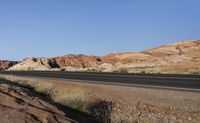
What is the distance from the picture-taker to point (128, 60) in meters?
84.9

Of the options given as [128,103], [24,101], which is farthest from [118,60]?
[24,101]

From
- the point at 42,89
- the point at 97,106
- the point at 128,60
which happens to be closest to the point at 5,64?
the point at 128,60

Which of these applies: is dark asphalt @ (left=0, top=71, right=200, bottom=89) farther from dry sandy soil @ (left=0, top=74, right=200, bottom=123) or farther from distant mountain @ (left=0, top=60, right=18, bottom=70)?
distant mountain @ (left=0, top=60, right=18, bottom=70)

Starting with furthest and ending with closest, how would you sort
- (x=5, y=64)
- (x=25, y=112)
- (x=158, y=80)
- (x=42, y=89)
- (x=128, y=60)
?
(x=5, y=64), (x=128, y=60), (x=158, y=80), (x=42, y=89), (x=25, y=112)

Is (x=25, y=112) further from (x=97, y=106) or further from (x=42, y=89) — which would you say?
(x=42, y=89)

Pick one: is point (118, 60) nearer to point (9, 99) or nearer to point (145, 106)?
point (145, 106)

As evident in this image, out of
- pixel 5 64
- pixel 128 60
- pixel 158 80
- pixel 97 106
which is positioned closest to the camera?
pixel 97 106

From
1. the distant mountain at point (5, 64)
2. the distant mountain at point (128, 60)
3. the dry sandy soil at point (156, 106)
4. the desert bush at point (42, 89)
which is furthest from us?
the distant mountain at point (5, 64)

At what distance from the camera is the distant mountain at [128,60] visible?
2817 inches

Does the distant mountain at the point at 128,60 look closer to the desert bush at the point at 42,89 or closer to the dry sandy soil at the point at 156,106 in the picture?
the desert bush at the point at 42,89

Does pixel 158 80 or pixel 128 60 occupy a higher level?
pixel 128 60

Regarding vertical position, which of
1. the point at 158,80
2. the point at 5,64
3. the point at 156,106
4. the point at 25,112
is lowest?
the point at 156,106

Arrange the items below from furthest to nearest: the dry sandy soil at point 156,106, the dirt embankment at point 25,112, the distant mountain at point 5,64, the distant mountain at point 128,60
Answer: the distant mountain at point 5,64
the distant mountain at point 128,60
the dry sandy soil at point 156,106
the dirt embankment at point 25,112

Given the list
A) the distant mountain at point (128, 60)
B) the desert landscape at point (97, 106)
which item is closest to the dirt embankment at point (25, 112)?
the desert landscape at point (97, 106)
